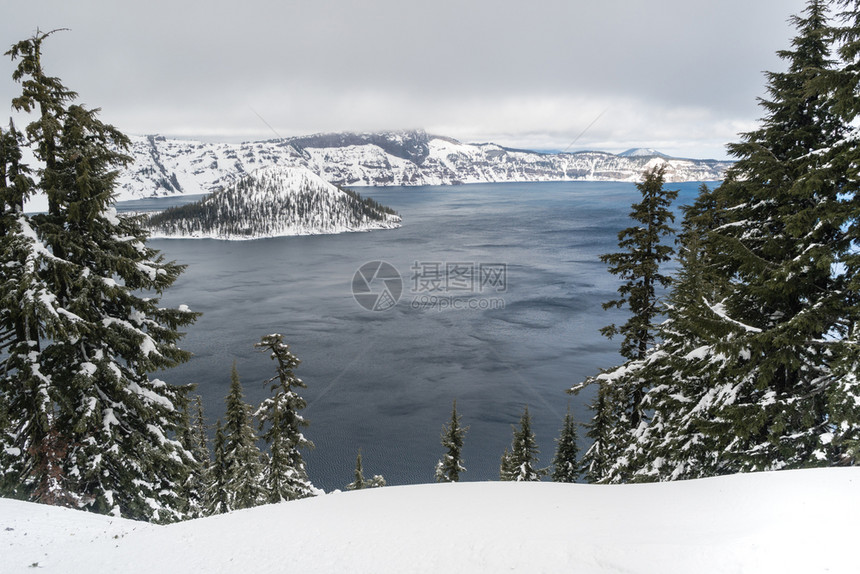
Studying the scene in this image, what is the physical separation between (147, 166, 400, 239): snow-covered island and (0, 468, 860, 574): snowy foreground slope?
525 feet

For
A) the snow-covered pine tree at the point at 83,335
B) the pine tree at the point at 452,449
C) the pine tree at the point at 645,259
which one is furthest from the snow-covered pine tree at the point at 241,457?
the pine tree at the point at 645,259

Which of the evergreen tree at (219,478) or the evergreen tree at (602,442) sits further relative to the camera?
the evergreen tree at (219,478)

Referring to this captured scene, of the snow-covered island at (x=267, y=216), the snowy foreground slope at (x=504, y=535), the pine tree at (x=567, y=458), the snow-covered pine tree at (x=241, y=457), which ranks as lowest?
the pine tree at (x=567, y=458)

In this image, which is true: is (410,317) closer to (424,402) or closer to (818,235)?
(424,402)

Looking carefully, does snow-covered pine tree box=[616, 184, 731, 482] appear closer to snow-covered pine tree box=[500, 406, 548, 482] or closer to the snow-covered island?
snow-covered pine tree box=[500, 406, 548, 482]

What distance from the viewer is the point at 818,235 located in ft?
23.7

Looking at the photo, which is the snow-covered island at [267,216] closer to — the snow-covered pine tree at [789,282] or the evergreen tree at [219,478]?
the evergreen tree at [219,478]

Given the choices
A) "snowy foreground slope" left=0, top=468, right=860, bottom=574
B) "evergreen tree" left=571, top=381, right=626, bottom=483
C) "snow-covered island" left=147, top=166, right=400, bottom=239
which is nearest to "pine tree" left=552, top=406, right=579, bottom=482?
"evergreen tree" left=571, top=381, right=626, bottom=483

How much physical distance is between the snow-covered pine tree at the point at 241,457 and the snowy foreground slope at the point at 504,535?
39.8ft

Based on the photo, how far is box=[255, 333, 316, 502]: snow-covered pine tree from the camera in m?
16.4

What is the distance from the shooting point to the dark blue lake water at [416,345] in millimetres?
39625

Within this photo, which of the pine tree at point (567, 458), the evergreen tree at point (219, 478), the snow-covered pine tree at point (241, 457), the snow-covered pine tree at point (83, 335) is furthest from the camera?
the pine tree at point (567, 458)

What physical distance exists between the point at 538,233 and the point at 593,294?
201ft

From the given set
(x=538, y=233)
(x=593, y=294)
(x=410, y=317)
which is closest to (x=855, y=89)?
(x=410, y=317)
